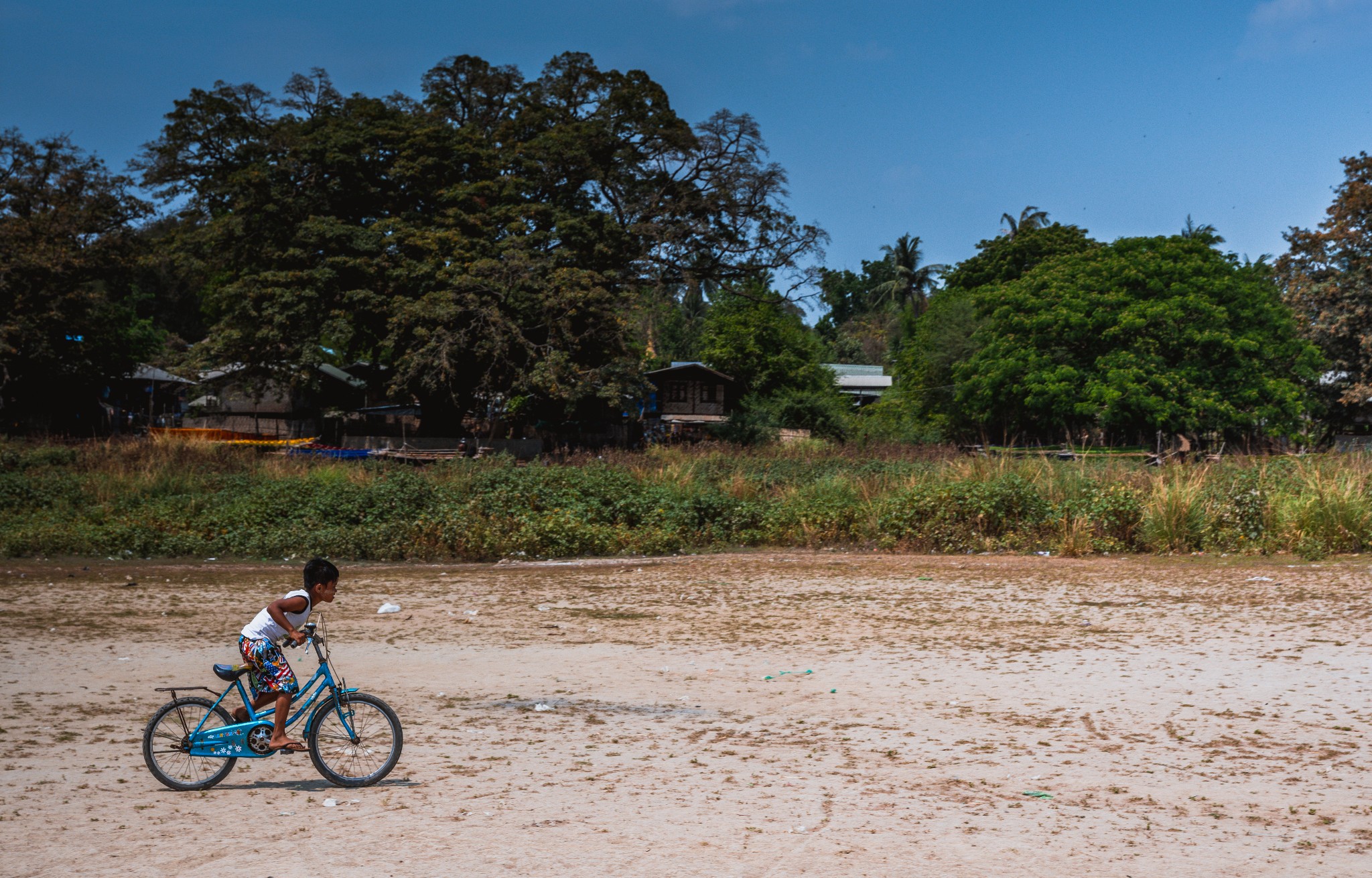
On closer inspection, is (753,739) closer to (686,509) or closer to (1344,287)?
(686,509)

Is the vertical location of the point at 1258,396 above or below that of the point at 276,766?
above

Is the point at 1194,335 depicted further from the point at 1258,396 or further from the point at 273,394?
the point at 273,394

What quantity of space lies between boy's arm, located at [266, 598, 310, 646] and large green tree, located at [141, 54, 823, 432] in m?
26.5

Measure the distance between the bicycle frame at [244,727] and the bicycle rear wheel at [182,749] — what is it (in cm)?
5

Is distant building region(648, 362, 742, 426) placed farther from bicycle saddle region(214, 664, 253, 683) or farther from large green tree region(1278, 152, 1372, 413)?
bicycle saddle region(214, 664, 253, 683)

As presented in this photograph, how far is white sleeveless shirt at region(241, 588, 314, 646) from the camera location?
19.8ft

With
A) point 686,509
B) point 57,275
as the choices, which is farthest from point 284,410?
point 686,509

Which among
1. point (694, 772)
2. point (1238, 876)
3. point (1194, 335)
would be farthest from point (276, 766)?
point (1194, 335)

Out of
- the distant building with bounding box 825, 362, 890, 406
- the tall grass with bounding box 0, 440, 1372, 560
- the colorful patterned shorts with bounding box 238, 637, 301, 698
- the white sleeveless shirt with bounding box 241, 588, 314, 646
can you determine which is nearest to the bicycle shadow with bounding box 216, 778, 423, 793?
the colorful patterned shorts with bounding box 238, 637, 301, 698

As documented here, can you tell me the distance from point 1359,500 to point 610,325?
2174 centimetres

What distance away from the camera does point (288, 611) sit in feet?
19.9

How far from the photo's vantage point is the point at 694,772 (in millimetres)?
6539

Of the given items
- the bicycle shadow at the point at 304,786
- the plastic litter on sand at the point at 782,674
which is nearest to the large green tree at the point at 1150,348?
the plastic litter on sand at the point at 782,674

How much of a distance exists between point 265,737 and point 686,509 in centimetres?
1491
